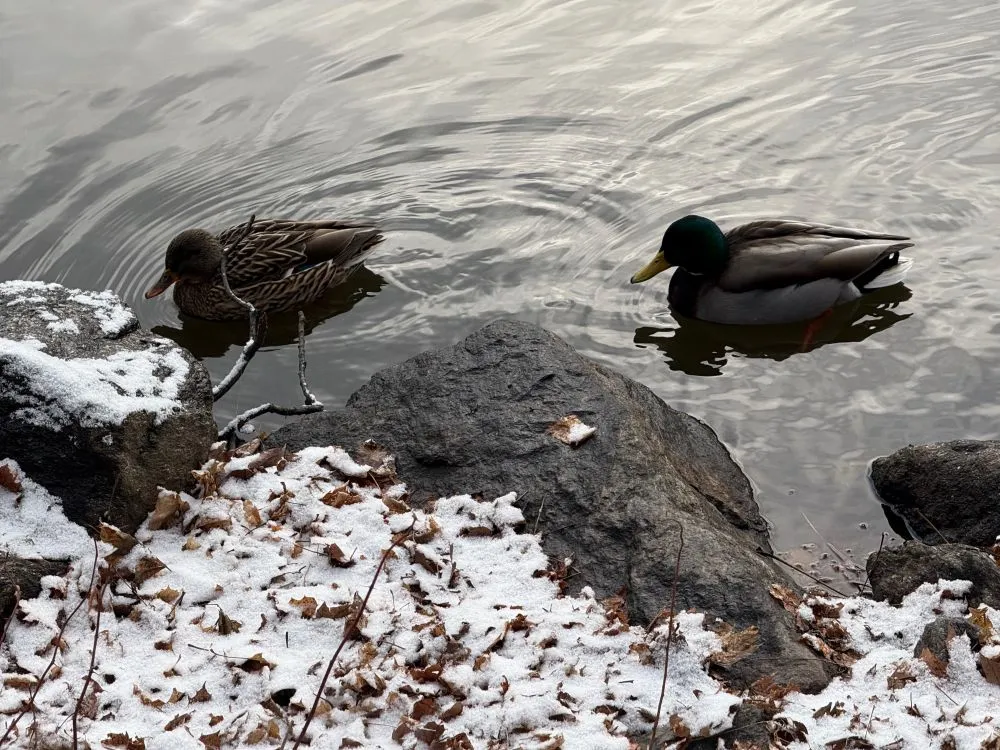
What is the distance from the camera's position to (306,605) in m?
4.26

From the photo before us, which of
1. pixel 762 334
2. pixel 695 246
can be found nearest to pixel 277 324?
pixel 695 246

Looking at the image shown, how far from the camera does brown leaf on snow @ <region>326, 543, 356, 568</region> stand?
4527 mm

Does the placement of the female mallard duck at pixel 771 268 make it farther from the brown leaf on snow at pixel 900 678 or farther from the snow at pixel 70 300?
the brown leaf on snow at pixel 900 678

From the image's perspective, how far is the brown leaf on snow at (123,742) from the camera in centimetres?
361

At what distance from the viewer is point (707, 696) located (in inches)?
154

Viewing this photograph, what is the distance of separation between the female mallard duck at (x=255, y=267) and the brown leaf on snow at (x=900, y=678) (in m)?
5.58

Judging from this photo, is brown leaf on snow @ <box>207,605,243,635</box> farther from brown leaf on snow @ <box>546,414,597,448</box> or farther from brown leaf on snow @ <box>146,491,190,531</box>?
brown leaf on snow @ <box>546,414,597,448</box>

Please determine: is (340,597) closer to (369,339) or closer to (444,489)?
(444,489)

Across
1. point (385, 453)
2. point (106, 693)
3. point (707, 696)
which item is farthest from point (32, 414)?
point (707, 696)

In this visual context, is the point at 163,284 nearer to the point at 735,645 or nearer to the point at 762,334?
the point at 762,334

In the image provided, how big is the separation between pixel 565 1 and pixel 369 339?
17.9 ft

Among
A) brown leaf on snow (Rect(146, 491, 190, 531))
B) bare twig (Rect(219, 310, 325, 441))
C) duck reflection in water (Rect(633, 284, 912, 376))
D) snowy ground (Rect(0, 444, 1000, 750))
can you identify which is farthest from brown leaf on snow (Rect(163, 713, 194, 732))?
duck reflection in water (Rect(633, 284, 912, 376))

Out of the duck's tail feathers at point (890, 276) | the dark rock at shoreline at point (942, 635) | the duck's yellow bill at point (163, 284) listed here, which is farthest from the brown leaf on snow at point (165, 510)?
the duck's tail feathers at point (890, 276)

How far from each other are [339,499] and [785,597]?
1890 millimetres
